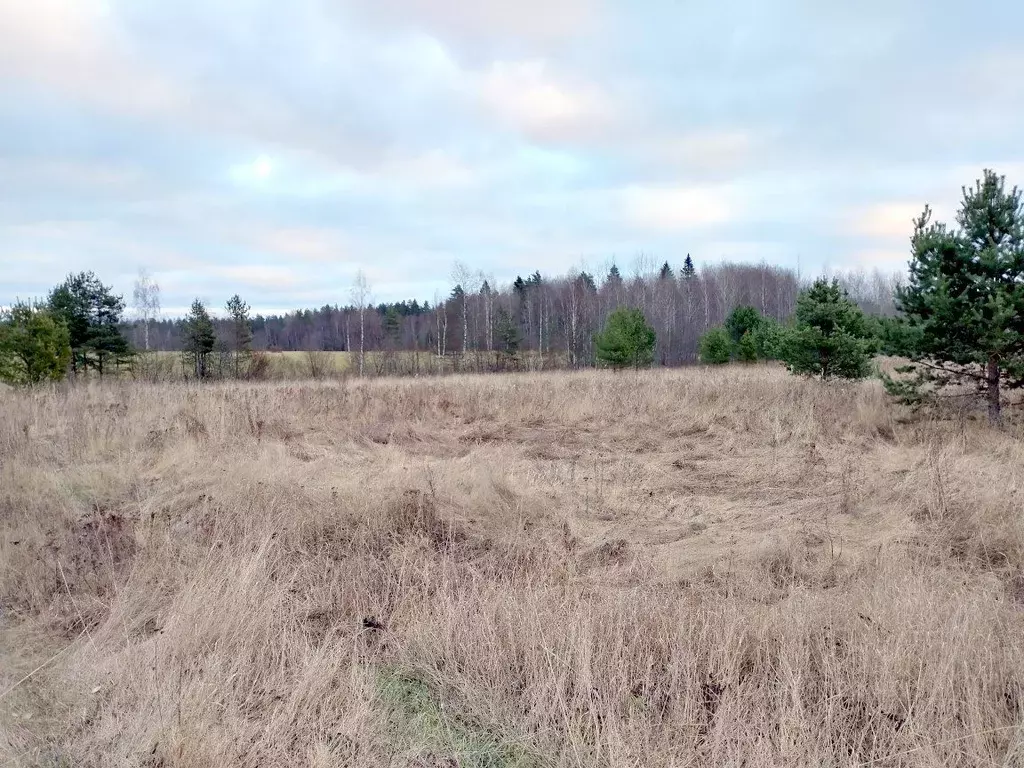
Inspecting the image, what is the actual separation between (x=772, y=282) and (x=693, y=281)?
8.78 meters

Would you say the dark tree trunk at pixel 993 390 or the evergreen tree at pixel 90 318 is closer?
the dark tree trunk at pixel 993 390

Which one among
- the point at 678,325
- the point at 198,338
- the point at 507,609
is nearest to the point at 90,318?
the point at 198,338

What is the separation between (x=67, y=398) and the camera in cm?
1083

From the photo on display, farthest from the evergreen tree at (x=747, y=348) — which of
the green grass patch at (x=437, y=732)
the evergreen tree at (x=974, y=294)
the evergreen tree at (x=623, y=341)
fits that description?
the green grass patch at (x=437, y=732)

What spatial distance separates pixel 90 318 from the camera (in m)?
26.6

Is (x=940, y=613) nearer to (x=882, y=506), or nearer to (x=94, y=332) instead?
(x=882, y=506)

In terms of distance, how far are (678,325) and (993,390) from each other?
144ft

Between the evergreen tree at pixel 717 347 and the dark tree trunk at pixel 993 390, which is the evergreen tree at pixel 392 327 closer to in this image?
the evergreen tree at pixel 717 347

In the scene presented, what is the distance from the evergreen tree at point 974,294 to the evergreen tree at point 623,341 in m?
17.3

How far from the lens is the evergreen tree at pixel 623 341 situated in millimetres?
26219

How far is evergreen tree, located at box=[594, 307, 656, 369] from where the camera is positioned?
86.0ft

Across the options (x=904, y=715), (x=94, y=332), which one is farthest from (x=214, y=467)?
(x=94, y=332)

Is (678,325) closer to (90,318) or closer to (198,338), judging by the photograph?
(198,338)

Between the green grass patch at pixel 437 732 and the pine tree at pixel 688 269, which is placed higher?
the pine tree at pixel 688 269
